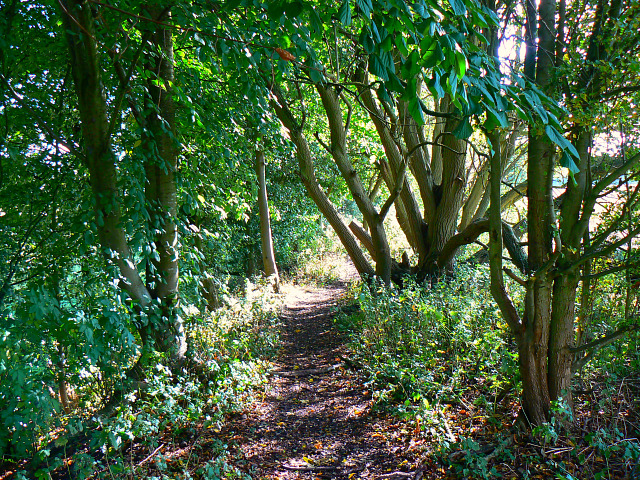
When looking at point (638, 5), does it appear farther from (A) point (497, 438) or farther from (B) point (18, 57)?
(B) point (18, 57)

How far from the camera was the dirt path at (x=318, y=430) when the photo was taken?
3764mm

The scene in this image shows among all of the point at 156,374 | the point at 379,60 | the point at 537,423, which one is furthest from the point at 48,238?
the point at 537,423

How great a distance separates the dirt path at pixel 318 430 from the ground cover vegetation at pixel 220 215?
0.32m

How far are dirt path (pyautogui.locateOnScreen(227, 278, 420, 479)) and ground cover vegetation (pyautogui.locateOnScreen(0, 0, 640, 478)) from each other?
0.32 metres

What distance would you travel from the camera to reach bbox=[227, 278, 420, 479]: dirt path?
3.76m

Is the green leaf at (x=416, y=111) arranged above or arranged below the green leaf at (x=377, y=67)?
below

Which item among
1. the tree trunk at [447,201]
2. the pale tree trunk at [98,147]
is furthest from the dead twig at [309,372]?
the tree trunk at [447,201]

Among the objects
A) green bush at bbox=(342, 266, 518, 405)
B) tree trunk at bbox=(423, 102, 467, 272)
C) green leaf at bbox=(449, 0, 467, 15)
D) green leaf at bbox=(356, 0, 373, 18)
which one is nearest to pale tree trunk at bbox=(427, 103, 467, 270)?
tree trunk at bbox=(423, 102, 467, 272)

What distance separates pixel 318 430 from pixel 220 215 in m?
3.50

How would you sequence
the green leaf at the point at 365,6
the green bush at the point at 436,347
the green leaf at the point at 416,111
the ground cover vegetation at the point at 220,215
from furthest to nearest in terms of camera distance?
the green bush at the point at 436,347
the ground cover vegetation at the point at 220,215
the green leaf at the point at 416,111
the green leaf at the point at 365,6

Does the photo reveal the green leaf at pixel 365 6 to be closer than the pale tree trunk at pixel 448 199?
Yes

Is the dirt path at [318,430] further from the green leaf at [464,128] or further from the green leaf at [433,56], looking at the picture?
the green leaf at [433,56]

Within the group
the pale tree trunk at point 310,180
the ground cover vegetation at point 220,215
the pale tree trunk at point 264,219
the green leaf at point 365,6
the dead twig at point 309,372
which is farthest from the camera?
the pale tree trunk at point 264,219

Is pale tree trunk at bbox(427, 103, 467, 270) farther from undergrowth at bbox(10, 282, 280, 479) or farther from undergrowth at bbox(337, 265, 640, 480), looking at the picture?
undergrowth at bbox(10, 282, 280, 479)
